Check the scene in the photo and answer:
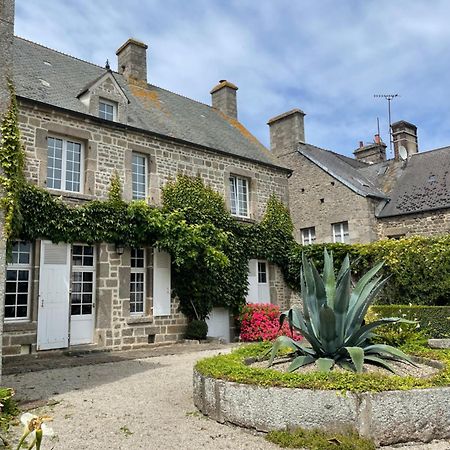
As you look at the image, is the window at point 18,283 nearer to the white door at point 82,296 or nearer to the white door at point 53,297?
the white door at point 53,297

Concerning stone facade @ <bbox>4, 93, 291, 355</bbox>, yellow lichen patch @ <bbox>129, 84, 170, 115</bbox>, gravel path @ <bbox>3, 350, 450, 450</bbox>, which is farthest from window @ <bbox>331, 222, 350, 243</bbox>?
gravel path @ <bbox>3, 350, 450, 450</bbox>

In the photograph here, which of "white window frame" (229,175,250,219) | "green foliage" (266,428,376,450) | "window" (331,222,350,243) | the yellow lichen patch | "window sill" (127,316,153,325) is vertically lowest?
"green foliage" (266,428,376,450)

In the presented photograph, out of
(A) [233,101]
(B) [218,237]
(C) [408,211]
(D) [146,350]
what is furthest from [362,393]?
(A) [233,101]

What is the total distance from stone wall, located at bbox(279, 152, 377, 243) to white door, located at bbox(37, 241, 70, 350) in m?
11.9

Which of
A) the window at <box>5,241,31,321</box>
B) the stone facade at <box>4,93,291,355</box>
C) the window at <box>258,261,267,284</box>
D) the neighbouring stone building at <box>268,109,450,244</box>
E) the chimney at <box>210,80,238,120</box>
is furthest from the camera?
the chimney at <box>210,80,238,120</box>

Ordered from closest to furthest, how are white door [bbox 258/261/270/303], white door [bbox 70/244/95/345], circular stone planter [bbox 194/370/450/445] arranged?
circular stone planter [bbox 194/370/450/445] < white door [bbox 70/244/95/345] < white door [bbox 258/261/270/303]

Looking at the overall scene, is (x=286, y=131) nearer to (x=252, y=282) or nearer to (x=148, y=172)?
(x=252, y=282)

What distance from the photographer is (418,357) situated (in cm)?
588

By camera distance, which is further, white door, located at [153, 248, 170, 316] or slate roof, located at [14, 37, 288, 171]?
white door, located at [153, 248, 170, 316]

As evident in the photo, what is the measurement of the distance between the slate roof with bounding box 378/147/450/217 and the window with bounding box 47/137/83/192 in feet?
40.4

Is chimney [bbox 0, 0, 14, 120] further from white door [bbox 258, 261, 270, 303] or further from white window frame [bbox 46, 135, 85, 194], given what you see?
white door [bbox 258, 261, 270, 303]

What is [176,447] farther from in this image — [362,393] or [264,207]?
[264,207]

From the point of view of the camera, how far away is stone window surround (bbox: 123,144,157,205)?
1212cm

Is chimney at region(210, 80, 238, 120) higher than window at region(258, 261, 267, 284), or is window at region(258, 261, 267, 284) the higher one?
chimney at region(210, 80, 238, 120)
